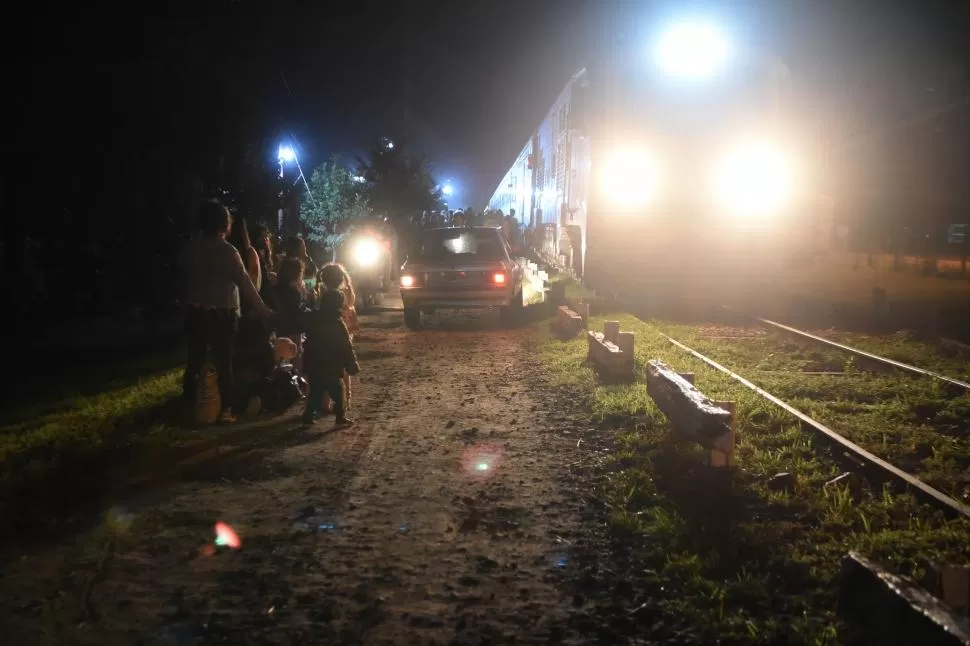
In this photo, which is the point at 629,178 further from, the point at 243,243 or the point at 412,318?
the point at 243,243

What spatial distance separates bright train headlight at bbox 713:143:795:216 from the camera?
16609 mm

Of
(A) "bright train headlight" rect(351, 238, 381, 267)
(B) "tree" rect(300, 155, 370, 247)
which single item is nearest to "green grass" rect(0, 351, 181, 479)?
(A) "bright train headlight" rect(351, 238, 381, 267)

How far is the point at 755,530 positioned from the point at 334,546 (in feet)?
7.70

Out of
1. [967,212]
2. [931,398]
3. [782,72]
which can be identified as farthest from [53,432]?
[967,212]

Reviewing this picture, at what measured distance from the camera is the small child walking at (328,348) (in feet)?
23.2

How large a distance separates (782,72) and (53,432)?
14.9 m

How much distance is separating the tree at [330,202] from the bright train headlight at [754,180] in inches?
519

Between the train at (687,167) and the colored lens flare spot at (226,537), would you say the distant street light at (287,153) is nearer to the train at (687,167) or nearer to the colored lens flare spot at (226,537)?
the train at (687,167)

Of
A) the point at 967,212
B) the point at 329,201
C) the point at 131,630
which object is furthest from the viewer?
the point at 967,212

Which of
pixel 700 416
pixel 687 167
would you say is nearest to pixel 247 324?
pixel 700 416

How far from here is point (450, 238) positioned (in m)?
14.9

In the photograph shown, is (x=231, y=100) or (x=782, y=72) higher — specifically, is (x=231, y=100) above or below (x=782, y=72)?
below

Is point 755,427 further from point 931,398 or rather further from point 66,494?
point 66,494

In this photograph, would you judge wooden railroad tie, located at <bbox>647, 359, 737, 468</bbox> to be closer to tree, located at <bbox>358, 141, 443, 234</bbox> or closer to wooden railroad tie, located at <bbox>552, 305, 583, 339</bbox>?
wooden railroad tie, located at <bbox>552, 305, 583, 339</bbox>
